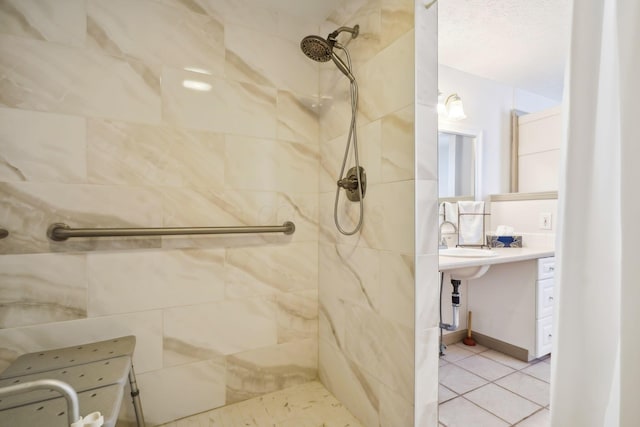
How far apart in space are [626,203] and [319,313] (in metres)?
1.39

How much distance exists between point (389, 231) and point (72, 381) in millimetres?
1149

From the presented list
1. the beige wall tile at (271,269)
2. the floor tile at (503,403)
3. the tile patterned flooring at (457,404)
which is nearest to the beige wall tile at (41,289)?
the beige wall tile at (271,269)

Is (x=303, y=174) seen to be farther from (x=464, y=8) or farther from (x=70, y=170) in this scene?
(x=464, y=8)

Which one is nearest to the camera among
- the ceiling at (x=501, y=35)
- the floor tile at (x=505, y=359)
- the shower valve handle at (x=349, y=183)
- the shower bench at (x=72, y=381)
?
the shower bench at (x=72, y=381)

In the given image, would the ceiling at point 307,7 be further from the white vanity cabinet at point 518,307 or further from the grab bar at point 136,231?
the white vanity cabinet at point 518,307

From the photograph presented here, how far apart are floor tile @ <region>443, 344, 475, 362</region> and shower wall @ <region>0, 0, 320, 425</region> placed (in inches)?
41.3

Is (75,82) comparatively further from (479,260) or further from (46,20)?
(479,260)

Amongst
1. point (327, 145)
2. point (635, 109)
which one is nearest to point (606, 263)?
point (635, 109)

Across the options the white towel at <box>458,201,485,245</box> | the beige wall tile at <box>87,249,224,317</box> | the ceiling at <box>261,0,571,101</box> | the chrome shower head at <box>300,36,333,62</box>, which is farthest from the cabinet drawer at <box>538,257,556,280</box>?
the beige wall tile at <box>87,249,224,317</box>

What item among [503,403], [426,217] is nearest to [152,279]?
[426,217]

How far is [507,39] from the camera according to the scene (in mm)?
1836

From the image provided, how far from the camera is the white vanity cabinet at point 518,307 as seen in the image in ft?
6.38

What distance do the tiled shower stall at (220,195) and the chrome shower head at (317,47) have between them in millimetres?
167

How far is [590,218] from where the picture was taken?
2.04ft
